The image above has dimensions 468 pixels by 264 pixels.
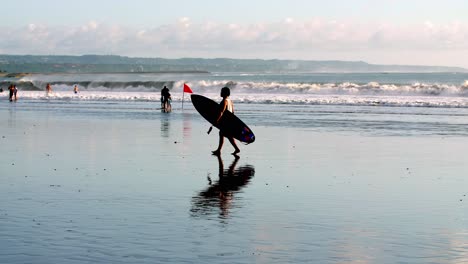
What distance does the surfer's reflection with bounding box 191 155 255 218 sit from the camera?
11.9 m

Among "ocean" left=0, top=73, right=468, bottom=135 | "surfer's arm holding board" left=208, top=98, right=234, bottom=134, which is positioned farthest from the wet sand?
"ocean" left=0, top=73, right=468, bottom=135

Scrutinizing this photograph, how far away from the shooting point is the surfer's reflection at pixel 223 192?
469 inches

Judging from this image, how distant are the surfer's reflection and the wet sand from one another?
17 millimetres

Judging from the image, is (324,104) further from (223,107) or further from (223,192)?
(223,192)

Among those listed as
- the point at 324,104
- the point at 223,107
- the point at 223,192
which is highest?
the point at 223,107

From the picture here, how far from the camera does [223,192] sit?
13.8 metres

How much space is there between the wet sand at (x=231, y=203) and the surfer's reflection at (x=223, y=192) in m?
0.02

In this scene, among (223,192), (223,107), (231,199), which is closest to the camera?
(231,199)

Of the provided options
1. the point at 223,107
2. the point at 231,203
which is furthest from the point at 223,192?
the point at 223,107

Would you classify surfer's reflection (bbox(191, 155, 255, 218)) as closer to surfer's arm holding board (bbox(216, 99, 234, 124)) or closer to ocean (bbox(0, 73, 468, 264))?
ocean (bbox(0, 73, 468, 264))

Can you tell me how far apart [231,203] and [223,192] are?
128 centimetres

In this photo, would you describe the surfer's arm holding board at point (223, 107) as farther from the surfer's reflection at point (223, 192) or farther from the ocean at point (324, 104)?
the ocean at point (324, 104)

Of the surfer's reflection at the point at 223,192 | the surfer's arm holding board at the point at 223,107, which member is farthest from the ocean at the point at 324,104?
the surfer's reflection at the point at 223,192

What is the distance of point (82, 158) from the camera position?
739 inches
